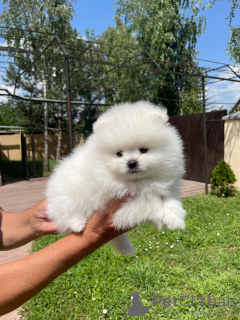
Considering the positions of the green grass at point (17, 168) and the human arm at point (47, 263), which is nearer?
the human arm at point (47, 263)

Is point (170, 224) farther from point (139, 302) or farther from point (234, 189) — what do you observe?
point (234, 189)

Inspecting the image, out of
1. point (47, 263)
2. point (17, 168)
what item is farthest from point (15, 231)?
point (17, 168)

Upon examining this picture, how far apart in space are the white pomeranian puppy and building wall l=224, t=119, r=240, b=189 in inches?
256

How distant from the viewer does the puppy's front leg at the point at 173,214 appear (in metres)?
1.30

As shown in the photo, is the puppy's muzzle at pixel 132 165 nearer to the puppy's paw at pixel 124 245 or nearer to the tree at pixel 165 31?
the puppy's paw at pixel 124 245

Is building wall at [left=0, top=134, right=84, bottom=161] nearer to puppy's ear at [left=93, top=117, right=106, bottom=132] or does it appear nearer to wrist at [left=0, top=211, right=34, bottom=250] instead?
wrist at [left=0, top=211, right=34, bottom=250]

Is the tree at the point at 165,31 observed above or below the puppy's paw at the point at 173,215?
above

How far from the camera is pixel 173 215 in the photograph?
4.30 feet

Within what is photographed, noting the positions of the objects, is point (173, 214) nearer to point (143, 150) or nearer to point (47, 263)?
point (143, 150)

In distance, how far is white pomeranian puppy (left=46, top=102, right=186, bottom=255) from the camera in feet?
4.33

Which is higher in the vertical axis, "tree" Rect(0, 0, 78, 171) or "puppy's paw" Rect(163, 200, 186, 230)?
"tree" Rect(0, 0, 78, 171)

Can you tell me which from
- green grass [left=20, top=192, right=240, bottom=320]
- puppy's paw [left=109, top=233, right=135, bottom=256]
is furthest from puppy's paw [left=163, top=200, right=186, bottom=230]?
green grass [left=20, top=192, right=240, bottom=320]

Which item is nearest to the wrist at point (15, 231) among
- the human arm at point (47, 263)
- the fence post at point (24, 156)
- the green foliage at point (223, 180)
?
the human arm at point (47, 263)

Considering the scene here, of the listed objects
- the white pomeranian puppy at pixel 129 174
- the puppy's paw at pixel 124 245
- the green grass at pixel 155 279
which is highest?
the white pomeranian puppy at pixel 129 174
